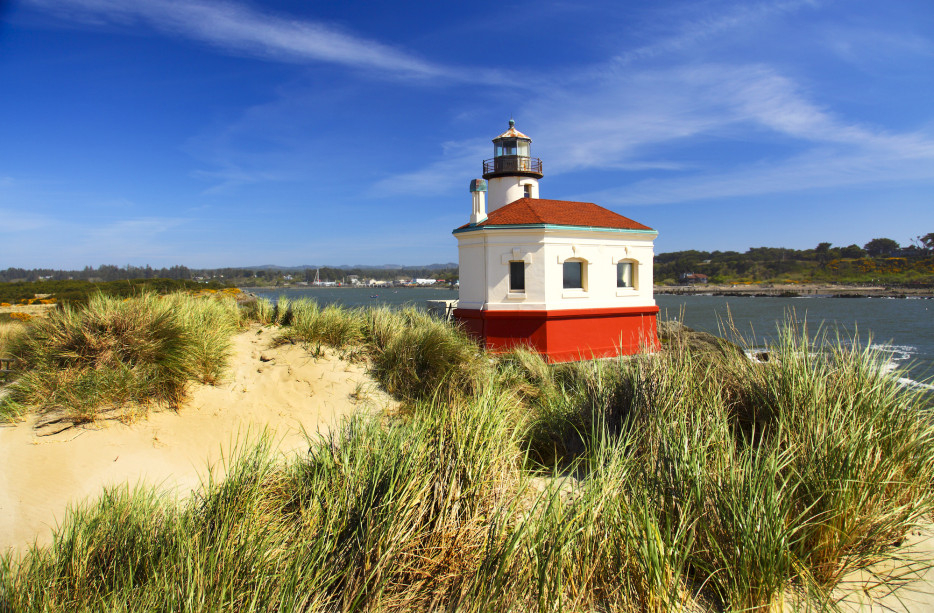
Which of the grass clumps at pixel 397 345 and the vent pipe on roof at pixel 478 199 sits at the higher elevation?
the vent pipe on roof at pixel 478 199

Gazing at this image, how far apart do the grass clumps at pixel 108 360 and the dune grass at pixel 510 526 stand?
173 inches

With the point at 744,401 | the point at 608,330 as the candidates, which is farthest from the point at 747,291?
the point at 744,401

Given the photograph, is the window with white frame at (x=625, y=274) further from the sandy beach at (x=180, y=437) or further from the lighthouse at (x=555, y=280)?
the sandy beach at (x=180, y=437)

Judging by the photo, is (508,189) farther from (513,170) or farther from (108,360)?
(108,360)

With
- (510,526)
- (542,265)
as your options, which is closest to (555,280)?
(542,265)

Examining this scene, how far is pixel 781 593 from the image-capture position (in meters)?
2.63

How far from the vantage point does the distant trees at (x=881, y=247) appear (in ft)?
405

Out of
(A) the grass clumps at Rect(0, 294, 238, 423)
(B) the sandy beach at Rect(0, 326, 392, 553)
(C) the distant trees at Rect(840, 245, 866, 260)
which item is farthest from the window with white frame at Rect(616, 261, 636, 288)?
(C) the distant trees at Rect(840, 245, 866, 260)

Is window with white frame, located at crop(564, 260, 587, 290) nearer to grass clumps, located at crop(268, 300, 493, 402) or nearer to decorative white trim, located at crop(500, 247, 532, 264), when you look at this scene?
decorative white trim, located at crop(500, 247, 532, 264)

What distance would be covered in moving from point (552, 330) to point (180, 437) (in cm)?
1026

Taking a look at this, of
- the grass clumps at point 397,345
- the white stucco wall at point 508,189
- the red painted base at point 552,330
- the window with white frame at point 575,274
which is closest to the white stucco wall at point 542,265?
the window with white frame at point 575,274

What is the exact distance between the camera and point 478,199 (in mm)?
17906

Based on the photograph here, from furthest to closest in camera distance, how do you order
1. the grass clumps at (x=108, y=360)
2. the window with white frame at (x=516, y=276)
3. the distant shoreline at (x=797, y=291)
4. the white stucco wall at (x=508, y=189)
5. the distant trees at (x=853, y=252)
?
the distant trees at (x=853, y=252) → the distant shoreline at (x=797, y=291) → the white stucco wall at (x=508, y=189) → the window with white frame at (x=516, y=276) → the grass clumps at (x=108, y=360)

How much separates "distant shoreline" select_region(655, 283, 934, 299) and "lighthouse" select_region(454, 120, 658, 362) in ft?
295
